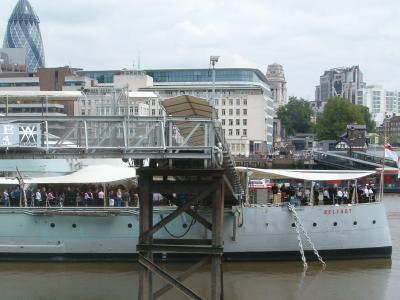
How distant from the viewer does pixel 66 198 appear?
31531mm

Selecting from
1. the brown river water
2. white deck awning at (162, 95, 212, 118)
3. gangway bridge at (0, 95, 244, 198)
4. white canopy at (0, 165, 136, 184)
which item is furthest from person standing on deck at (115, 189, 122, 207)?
gangway bridge at (0, 95, 244, 198)

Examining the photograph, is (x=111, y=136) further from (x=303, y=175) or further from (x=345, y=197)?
(x=345, y=197)

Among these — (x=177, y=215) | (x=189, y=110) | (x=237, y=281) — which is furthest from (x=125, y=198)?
(x=189, y=110)

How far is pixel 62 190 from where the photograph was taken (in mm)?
32719

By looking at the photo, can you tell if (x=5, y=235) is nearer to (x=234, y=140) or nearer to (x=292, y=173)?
(x=292, y=173)

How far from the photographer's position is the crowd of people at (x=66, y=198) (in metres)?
31.2

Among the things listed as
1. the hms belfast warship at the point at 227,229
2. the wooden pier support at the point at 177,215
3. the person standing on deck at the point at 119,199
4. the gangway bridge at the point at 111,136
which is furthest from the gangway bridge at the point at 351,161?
the gangway bridge at the point at 111,136

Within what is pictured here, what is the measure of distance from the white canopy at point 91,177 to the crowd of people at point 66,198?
0.66 metres

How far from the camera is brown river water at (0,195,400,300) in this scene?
2459 cm

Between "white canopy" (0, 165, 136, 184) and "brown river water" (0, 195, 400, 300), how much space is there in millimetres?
3698

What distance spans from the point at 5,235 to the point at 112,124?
14811 mm

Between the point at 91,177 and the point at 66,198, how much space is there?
1.66m

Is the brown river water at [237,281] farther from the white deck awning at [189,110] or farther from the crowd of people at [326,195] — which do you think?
the white deck awning at [189,110]

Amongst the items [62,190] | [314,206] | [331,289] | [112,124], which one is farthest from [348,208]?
[112,124]
